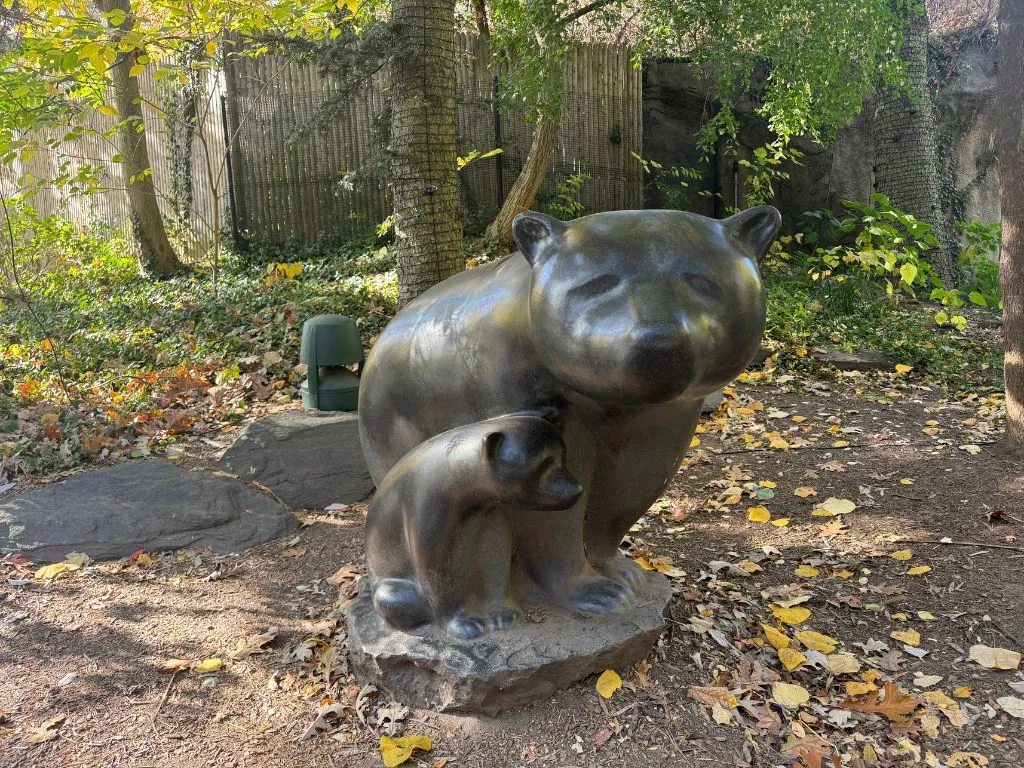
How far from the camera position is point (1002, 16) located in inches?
173

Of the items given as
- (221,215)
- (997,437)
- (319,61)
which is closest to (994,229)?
(997,437)

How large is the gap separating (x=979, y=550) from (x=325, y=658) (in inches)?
108

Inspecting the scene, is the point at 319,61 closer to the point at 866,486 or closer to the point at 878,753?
the point at 866,486

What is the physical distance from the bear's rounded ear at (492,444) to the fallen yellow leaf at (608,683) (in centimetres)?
85

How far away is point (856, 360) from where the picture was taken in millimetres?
6844

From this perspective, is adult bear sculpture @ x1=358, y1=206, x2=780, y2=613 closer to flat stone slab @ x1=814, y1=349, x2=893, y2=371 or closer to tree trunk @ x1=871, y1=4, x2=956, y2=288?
flat stone slab @ x1=814, y1=349, x2=893, y2=371

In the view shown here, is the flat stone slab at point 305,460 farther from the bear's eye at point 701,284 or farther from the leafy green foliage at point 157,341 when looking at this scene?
the bear's eye at point 701,284

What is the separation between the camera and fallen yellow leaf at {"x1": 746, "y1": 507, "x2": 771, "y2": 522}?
3.97 metres

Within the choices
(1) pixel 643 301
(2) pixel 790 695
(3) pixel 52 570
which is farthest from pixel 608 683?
(3) pixel 52 570

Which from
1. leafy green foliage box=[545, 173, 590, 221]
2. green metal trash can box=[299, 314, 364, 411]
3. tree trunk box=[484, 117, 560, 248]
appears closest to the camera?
green metal trash can box=[299, 314, 364, 411]

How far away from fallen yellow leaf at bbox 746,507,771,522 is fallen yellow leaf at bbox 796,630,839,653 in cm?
107

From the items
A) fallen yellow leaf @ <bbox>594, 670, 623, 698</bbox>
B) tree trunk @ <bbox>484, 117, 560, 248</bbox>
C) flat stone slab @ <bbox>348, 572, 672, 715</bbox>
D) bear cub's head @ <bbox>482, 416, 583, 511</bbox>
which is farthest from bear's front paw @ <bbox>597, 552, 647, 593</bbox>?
tree trunk @ <bbox>484, 117, 560, 248</bbox>

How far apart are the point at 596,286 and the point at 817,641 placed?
1.71m

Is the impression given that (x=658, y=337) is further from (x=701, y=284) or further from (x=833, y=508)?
(x=833, y=508)
